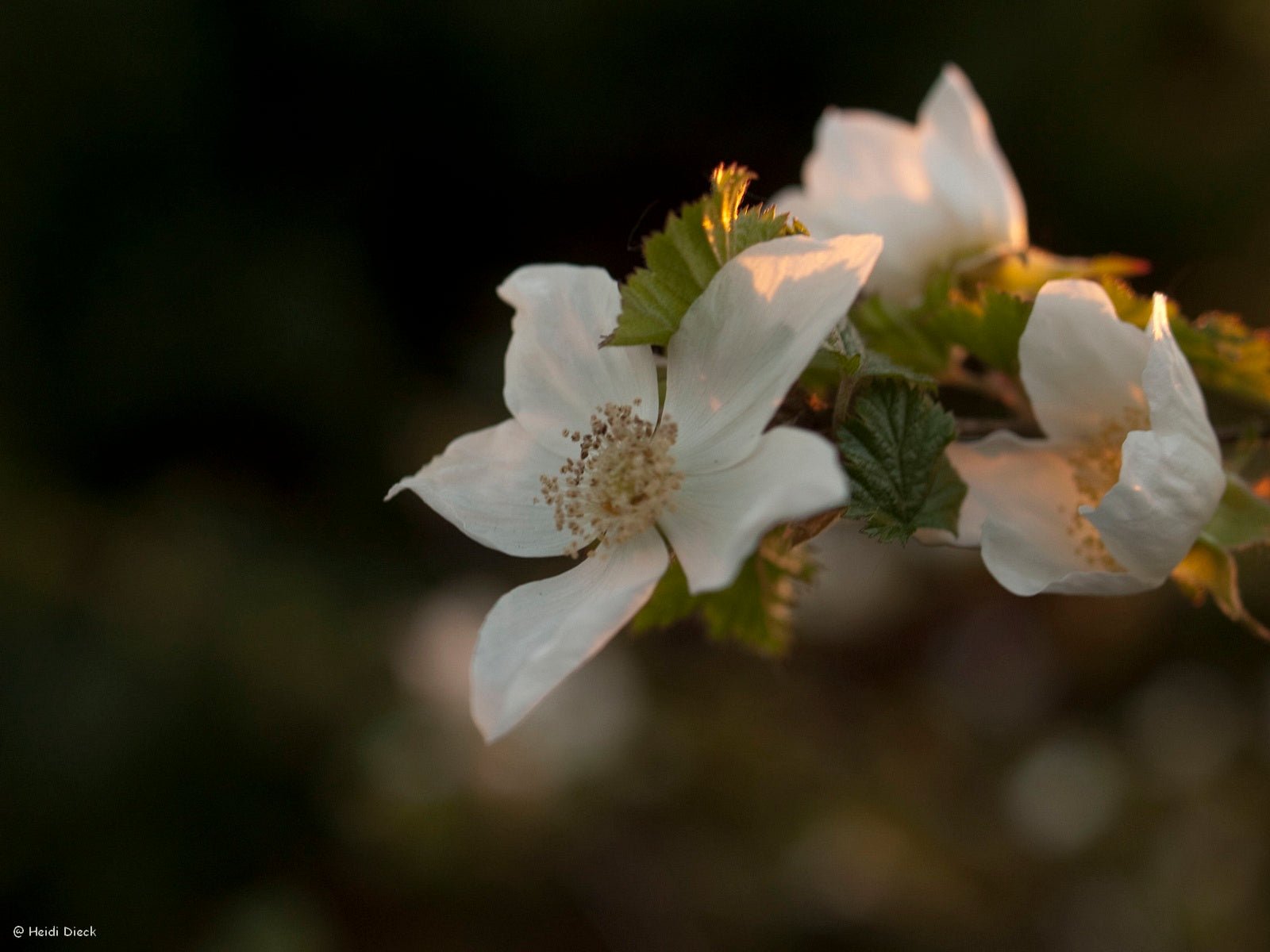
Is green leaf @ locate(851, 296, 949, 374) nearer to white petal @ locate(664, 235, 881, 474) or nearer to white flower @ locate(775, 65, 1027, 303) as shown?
white flower @ locate(775, 65, 1027, 303)

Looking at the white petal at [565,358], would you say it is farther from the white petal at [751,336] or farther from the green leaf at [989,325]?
the green leaf at [989,325]

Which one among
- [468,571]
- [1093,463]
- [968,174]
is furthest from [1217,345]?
[468,571]

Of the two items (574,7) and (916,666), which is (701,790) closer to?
(916,666)

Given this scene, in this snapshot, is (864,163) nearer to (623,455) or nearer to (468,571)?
(623,455)

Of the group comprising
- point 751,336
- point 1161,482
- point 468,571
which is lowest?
point 468,571

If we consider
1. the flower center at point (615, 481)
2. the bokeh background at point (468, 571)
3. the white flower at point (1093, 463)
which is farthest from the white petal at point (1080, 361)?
the bokeh background at point (468, 571)
